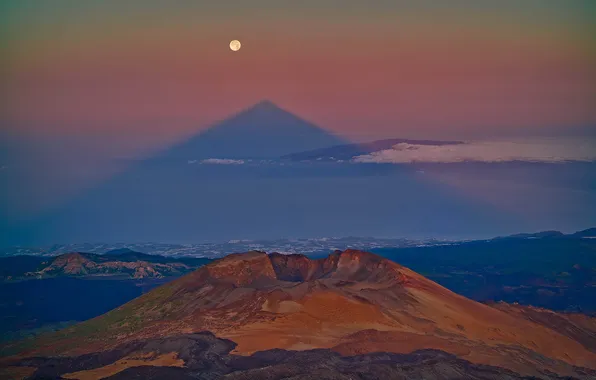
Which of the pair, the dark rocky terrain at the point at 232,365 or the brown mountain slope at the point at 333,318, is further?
the brown mountain slope at the point at 333,318

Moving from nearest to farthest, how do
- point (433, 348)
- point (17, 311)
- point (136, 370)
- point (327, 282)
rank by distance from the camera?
point (136, 370) → point (433, 348) → point (327, 282) → point (17, 311)

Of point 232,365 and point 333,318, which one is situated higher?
point 333,318

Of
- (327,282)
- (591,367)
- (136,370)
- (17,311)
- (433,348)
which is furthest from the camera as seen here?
(17,311)

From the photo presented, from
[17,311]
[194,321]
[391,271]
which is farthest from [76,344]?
[17,311]

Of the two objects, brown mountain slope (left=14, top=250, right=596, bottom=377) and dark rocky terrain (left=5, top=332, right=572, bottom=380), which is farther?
brown mountain slope (left=14, top=250, right=596, bottom=377)

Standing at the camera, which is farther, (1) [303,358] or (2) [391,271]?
A: (2) [391,271]

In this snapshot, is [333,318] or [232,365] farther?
[333,318]

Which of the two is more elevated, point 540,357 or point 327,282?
point 327,282

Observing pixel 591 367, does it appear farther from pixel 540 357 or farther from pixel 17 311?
pixel 17 311
